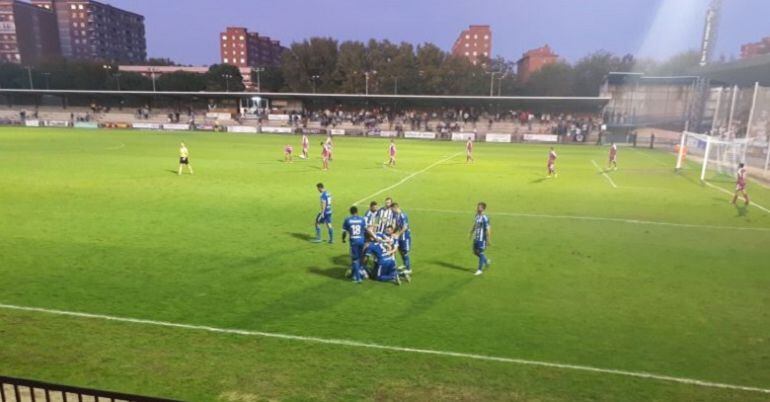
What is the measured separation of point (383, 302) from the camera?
10734mm

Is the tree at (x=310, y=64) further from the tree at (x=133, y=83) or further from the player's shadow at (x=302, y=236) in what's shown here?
the player's shadow at (x=302, y=236)

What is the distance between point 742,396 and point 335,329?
657 cm

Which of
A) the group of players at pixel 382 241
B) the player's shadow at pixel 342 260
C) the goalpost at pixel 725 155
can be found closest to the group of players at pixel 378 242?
the group of players at pixel 382 241

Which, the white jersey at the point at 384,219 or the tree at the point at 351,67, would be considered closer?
the white jersey at the point at 384,219

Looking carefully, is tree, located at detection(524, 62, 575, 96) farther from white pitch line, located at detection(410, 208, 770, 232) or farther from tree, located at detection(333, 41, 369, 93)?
white pitch line, located at detection(410, 208, 770, 232)

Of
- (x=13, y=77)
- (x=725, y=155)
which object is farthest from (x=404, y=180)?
(x=13, y=77)

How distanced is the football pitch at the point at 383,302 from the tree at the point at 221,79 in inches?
3977

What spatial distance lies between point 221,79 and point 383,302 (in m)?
119

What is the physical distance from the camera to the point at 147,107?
8812 centimetres

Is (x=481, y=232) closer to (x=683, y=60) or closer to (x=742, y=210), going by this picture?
(x=742, y=210)

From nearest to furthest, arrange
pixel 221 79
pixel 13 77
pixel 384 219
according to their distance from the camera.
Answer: pixel 384 219, pixel 13 77, pixel 221 79

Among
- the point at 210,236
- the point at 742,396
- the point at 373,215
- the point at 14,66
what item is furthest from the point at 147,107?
the point at 742,396

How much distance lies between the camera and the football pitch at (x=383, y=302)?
7.75 m

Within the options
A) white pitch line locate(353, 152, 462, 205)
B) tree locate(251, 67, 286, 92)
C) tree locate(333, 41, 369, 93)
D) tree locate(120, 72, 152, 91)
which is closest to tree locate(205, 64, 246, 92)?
tree locate(251, 67, 286, 92)
